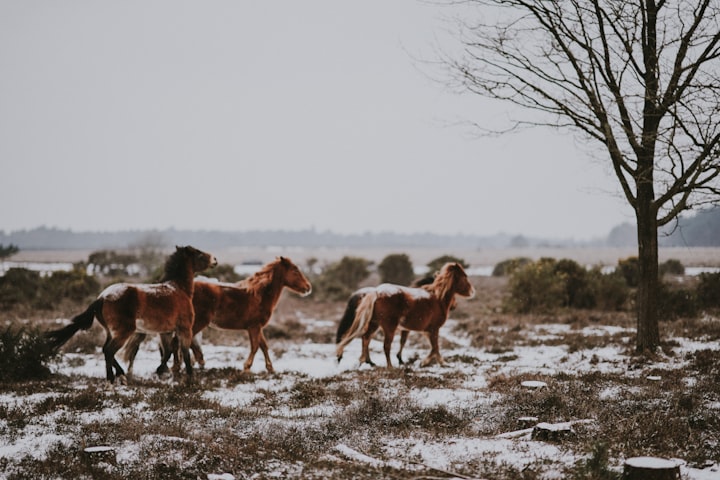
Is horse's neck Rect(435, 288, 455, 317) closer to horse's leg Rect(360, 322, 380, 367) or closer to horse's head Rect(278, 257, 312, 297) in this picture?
horse's leg Rect(360, 322, 380, 367)

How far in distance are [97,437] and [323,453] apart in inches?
95.0

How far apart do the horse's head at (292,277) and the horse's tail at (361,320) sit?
1125 mm

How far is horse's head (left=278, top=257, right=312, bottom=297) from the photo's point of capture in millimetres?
12180

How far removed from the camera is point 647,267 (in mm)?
11422

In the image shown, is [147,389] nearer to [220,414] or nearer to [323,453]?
[220,414]

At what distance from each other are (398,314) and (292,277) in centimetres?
228

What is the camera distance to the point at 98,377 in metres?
10.4

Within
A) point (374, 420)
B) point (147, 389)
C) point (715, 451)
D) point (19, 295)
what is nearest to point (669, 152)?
point (715, 451)

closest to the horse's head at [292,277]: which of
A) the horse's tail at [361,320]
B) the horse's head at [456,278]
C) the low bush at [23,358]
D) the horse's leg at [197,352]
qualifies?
the horse's tail at [361,320]

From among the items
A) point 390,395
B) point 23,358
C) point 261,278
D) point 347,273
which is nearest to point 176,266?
point 261,278

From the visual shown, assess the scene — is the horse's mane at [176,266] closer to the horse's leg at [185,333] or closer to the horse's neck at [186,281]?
the horse's neck at [186,281]

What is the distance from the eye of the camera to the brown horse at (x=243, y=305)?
10.9 meters

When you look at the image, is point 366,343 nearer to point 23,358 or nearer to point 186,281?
point 186,281

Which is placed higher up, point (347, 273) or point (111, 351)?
point (111, 351)
